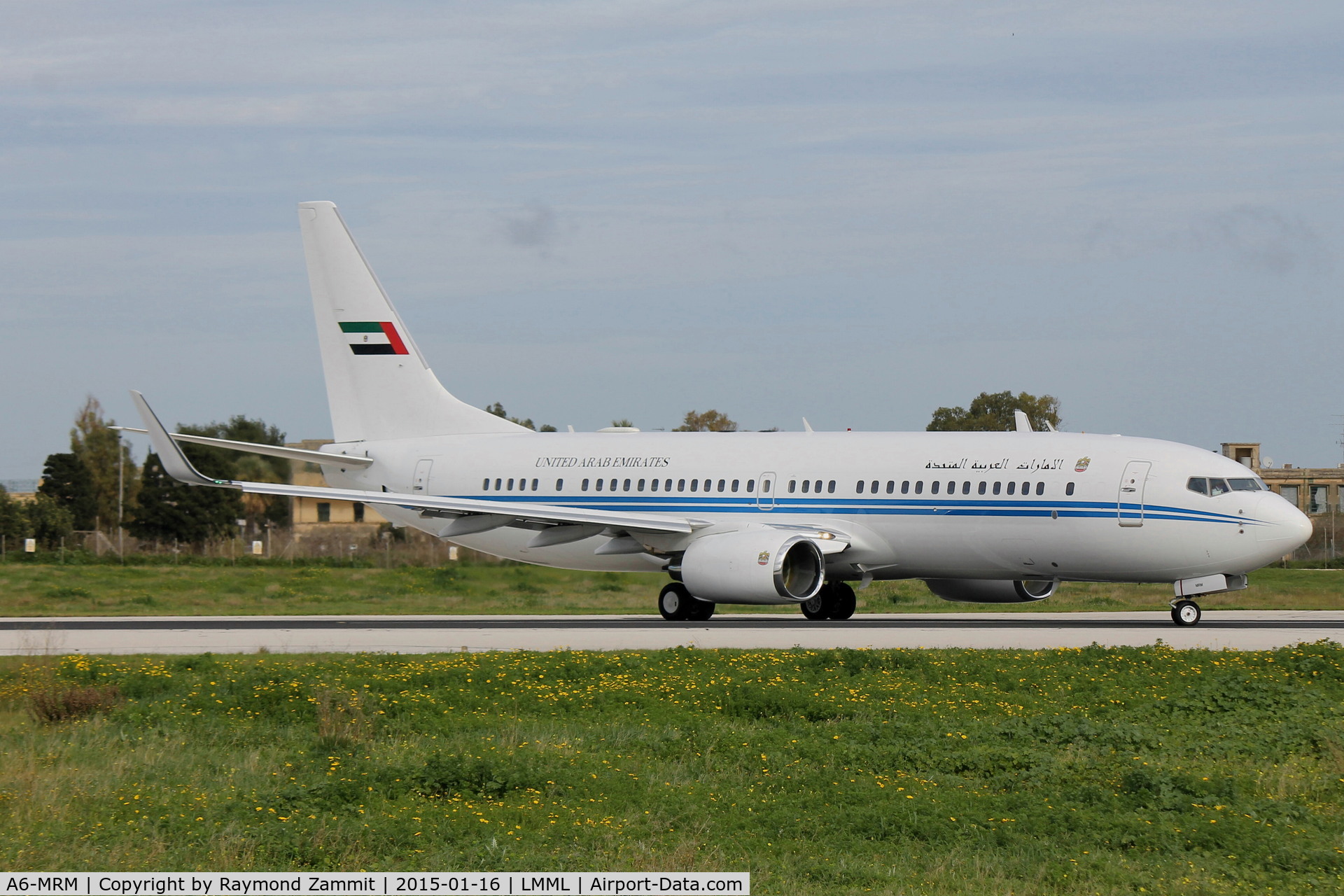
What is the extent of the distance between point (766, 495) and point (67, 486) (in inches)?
3442

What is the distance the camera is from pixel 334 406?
145 feet

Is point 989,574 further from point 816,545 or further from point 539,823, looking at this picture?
point 539,823

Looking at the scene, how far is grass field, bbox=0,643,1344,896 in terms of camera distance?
41.1ft

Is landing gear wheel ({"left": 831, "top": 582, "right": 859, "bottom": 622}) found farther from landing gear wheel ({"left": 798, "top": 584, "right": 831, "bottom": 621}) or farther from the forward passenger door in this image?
the forward passenger door

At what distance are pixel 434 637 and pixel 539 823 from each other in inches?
614

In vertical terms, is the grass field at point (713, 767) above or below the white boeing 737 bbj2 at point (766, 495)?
below

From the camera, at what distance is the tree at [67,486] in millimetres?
110938

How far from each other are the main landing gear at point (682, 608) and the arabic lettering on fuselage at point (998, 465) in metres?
6.28

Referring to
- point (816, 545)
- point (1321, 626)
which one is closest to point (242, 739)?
point (816, 545)

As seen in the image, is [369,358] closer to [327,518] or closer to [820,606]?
[820,606]

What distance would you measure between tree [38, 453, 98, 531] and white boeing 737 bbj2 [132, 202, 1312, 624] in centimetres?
7436

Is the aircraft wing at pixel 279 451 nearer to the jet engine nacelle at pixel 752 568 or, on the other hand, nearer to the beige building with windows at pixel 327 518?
the jet engine nacelle at pixel 752 568

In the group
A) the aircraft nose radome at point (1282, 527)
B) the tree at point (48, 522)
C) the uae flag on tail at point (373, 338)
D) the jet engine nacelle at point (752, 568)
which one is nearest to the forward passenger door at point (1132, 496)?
the aircraft nose radome at point (1282, 527)

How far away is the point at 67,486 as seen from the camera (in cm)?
11112
